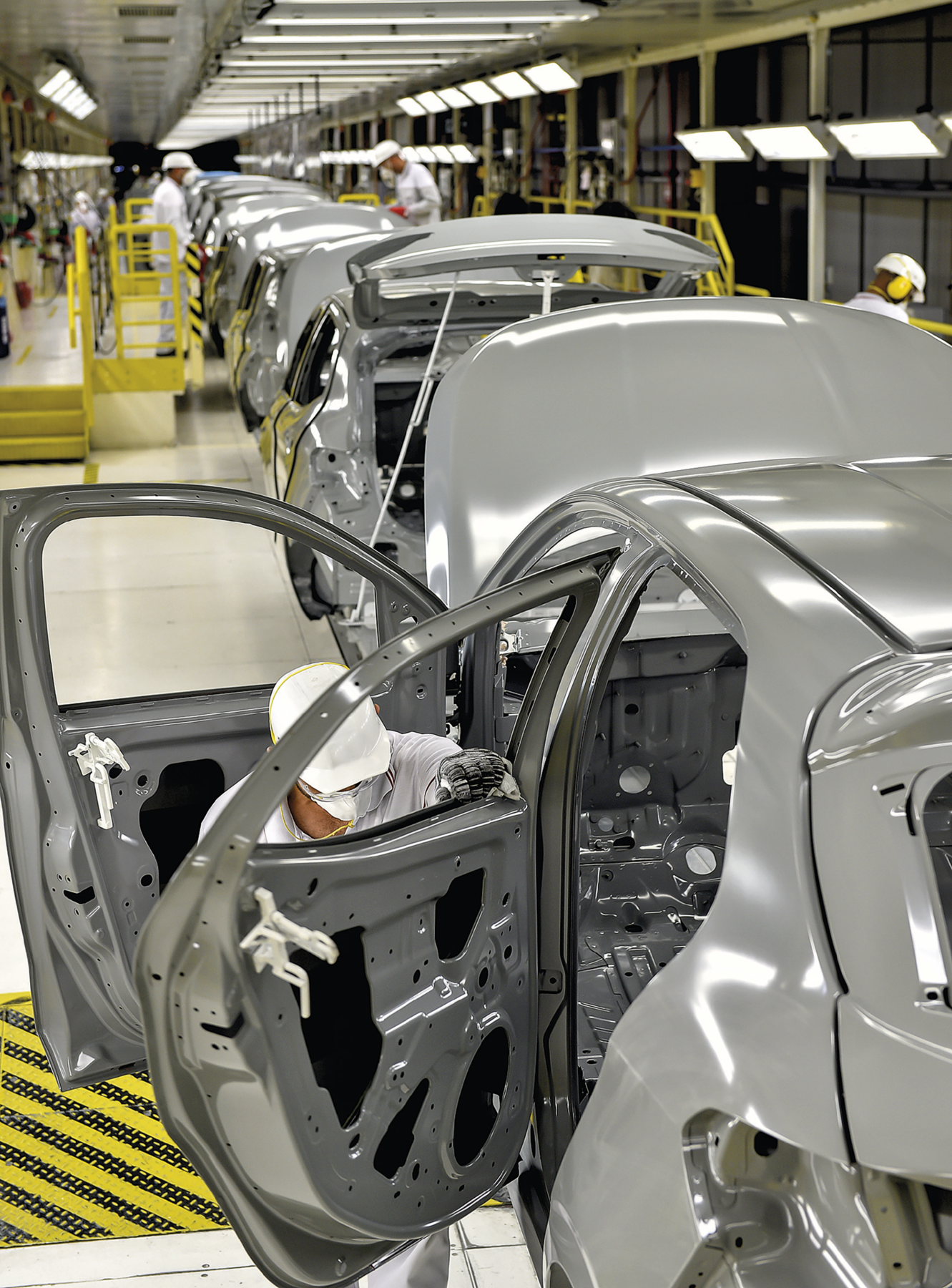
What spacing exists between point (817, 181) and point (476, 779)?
10.6 meters

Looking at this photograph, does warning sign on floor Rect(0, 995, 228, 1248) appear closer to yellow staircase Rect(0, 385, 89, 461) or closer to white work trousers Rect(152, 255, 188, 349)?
yellow staircase Rect(0, 385, 89, 461)

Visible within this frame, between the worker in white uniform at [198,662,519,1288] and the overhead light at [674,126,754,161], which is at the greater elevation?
the overhead light at [674,126,754,161]

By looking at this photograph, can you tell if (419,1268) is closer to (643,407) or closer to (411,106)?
(643,407)

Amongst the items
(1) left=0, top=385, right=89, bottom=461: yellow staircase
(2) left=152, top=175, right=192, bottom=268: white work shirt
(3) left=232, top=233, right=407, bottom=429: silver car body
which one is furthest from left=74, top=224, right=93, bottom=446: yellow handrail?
(2) left=152, top=175, right=192, bottom=268: white work shirt

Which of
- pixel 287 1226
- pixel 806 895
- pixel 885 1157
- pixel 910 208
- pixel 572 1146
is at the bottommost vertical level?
pixel 287 1226

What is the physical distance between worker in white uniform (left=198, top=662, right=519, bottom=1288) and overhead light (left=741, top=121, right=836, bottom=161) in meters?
7.62

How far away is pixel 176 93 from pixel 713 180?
58.0 ft

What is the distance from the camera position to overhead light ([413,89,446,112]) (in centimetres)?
1904

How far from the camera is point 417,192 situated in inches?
651

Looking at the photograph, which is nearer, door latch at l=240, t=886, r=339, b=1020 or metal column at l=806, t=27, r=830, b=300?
door latch at l=240, t=886, r=339, b=1020

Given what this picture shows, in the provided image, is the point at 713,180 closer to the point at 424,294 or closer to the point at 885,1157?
the point at 424,294

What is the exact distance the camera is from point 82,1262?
2.86 meters

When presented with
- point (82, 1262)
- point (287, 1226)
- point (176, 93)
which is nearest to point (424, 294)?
point (82, 1262)

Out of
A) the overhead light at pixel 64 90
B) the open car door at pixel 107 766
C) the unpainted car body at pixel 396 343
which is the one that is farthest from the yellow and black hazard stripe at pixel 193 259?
the open car door at pixel 107 766
